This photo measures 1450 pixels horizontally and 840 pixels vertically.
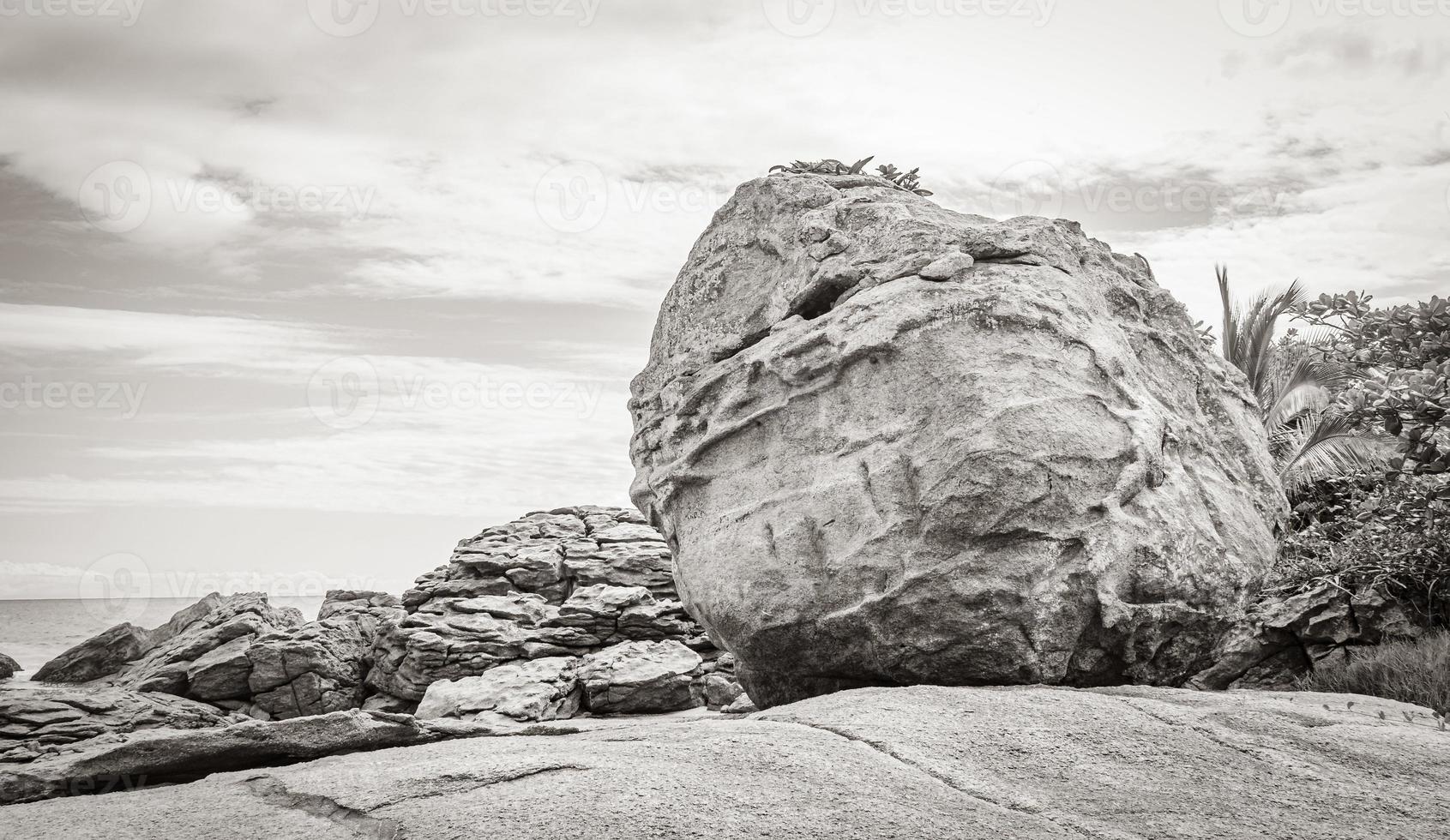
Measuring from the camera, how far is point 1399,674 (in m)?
9.32

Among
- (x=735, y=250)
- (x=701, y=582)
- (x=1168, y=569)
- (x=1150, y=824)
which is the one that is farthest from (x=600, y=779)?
(x=735, y=250)

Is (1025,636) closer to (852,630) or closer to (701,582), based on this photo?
(852,630)

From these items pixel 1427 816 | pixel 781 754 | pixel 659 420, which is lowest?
pixel 1427 816

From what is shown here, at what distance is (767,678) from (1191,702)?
3.18 metres

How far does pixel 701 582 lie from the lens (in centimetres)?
789

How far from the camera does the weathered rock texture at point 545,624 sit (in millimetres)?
15641

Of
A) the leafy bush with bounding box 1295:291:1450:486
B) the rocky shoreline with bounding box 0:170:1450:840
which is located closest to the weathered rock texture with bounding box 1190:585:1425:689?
the leafy bush with bounding box 1295:291:1450:486

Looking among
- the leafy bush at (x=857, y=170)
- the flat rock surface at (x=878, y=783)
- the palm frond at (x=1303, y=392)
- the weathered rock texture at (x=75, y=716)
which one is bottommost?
the weathered rock texture at (x=75, y=716)

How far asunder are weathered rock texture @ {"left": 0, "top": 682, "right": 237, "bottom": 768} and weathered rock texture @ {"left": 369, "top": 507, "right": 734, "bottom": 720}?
3.25 m

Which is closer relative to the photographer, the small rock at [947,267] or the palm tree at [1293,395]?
the small rock at [947,267]

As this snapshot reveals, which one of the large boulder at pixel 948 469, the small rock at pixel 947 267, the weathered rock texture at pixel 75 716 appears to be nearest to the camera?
the large boulder at pixel 948 469

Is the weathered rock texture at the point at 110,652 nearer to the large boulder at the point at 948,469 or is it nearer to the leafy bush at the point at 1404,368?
the large boulder at the point at 948,469

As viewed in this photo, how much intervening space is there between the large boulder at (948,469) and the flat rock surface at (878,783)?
0.95 meters

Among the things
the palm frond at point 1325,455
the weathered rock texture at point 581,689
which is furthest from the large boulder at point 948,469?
the palm frond at point 1325,455
